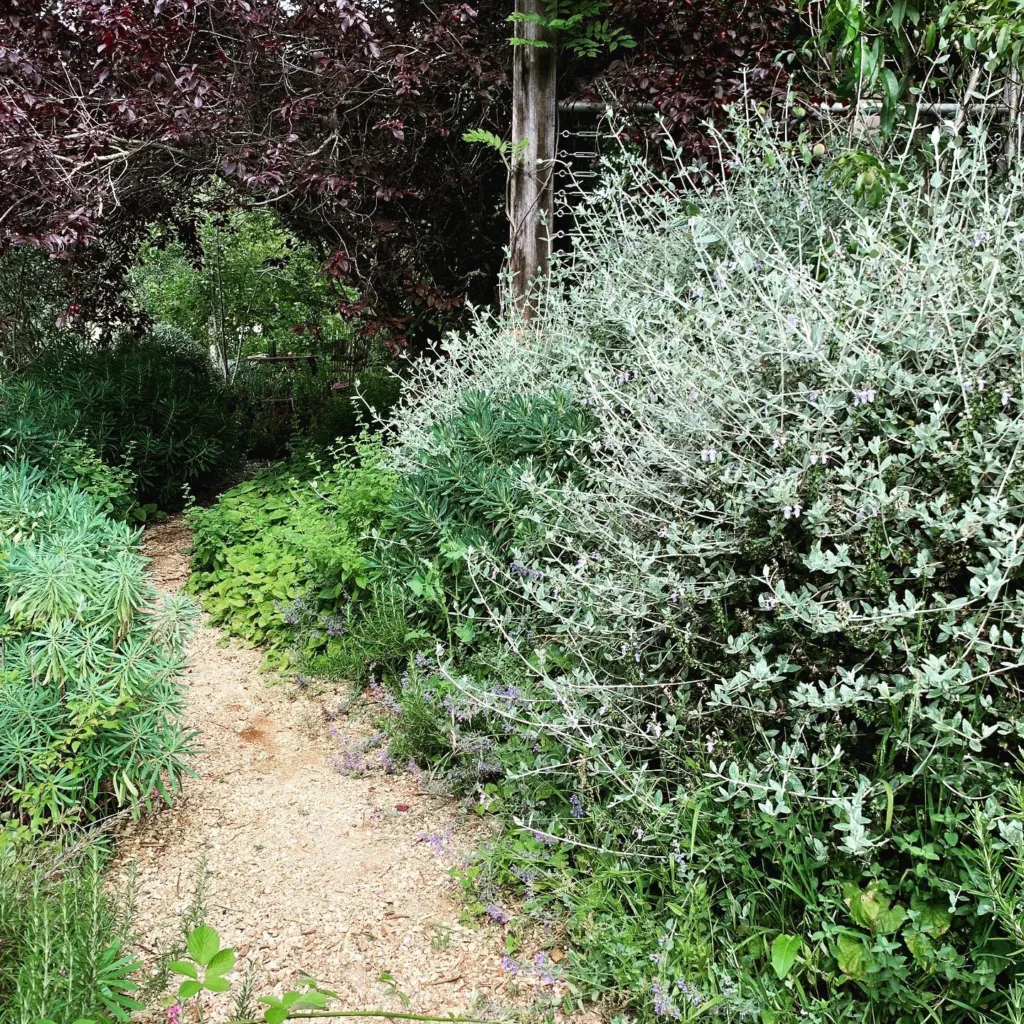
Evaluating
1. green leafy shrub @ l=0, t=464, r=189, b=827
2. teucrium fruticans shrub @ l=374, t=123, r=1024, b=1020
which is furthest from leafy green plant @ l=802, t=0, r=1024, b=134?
green leafy shrub @ l=0, t=464, r=189, b=827

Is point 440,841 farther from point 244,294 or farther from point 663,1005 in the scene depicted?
point 244,294

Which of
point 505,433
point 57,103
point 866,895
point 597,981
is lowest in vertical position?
point 597,981

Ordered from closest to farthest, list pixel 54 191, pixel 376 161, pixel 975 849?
pixel 975 849
pixel 54 191
pixel 376 161

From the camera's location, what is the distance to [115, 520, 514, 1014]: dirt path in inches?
84.4

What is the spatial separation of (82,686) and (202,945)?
1.07 m

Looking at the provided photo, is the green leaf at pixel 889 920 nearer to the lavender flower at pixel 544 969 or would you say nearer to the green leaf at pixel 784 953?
the green leaf at pixel 784 953

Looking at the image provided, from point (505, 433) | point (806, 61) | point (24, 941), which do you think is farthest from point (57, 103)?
point (24, 941)

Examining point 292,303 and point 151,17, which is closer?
point 151,17

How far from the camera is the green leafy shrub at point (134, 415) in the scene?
5.45m

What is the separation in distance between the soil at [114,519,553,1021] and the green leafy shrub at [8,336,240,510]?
269cm

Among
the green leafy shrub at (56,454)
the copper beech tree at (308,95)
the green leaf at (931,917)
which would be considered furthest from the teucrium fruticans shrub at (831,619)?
the green leafy shrub at (56,454)

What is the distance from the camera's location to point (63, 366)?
631 centimetres

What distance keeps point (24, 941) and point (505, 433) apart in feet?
7.75

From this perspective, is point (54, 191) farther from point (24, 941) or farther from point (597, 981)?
point (597, 981)
